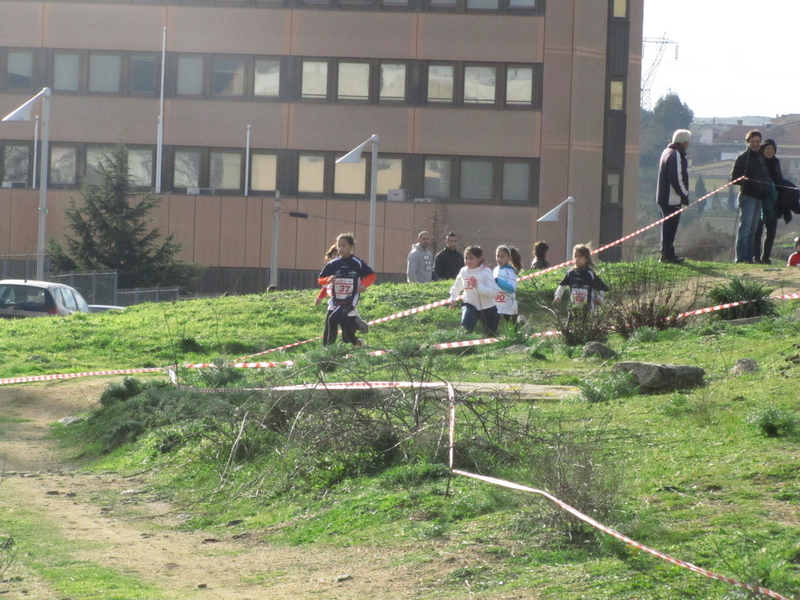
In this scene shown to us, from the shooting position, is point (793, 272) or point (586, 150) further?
point (586, 150)

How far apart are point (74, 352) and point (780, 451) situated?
13.5 meters

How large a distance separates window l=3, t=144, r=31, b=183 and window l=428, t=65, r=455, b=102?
15.4 metres

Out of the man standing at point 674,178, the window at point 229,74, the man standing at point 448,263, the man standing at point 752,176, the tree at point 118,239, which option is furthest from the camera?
the window at point 229,74

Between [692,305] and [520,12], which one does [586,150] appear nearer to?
[520,12]

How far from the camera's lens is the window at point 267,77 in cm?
4488

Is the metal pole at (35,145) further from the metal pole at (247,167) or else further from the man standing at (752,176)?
the man standing at (752,176)

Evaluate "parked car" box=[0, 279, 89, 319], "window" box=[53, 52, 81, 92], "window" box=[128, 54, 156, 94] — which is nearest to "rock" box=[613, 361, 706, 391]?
"parked car" box=[0, 279, 89, 319]

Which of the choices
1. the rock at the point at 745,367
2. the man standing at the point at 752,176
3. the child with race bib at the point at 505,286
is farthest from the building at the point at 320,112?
the rock at the point at 745,367

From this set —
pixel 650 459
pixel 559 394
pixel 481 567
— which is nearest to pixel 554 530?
pixel 481 567

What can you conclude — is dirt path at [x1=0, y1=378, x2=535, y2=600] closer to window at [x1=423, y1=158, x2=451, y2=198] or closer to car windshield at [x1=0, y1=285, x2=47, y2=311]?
car windshield at [x1=0, y1=285, x2=47, y2=311]

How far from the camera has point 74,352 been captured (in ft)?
61.0

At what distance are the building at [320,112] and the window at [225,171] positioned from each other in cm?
8

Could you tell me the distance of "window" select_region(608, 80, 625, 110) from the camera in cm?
4679

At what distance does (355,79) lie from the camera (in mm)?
44812
